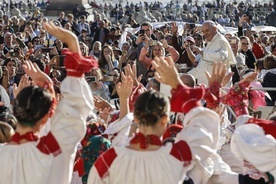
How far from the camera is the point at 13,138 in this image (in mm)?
4883

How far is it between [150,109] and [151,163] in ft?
0.90

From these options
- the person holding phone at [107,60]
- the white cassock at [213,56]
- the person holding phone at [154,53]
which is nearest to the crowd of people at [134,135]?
the white cassock at [213,56]

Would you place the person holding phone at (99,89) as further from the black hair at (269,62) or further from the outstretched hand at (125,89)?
the outstretched hand at (125,89)

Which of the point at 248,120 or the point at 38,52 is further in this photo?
the point at 38,52

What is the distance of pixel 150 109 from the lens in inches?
188

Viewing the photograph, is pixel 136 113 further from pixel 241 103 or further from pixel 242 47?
pixel 242 47

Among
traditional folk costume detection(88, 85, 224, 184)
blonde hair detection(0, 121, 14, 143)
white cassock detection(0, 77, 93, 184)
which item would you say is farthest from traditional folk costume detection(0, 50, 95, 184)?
blonde hair detection(0, 121, 14, 143)

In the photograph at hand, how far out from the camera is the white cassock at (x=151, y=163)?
475 centimetres

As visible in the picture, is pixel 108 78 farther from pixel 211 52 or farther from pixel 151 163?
pixel 151 163

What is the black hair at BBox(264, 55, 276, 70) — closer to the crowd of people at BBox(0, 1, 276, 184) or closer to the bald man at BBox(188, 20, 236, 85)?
the bald man at BBox(188, 20, 236, 85)

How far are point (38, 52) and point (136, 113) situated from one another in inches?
Answer: 435

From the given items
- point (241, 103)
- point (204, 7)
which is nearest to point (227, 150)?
point (241, 103)

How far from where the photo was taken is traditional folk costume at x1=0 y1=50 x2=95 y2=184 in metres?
4.78

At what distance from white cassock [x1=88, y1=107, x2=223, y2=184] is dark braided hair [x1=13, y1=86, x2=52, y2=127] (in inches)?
15.5
